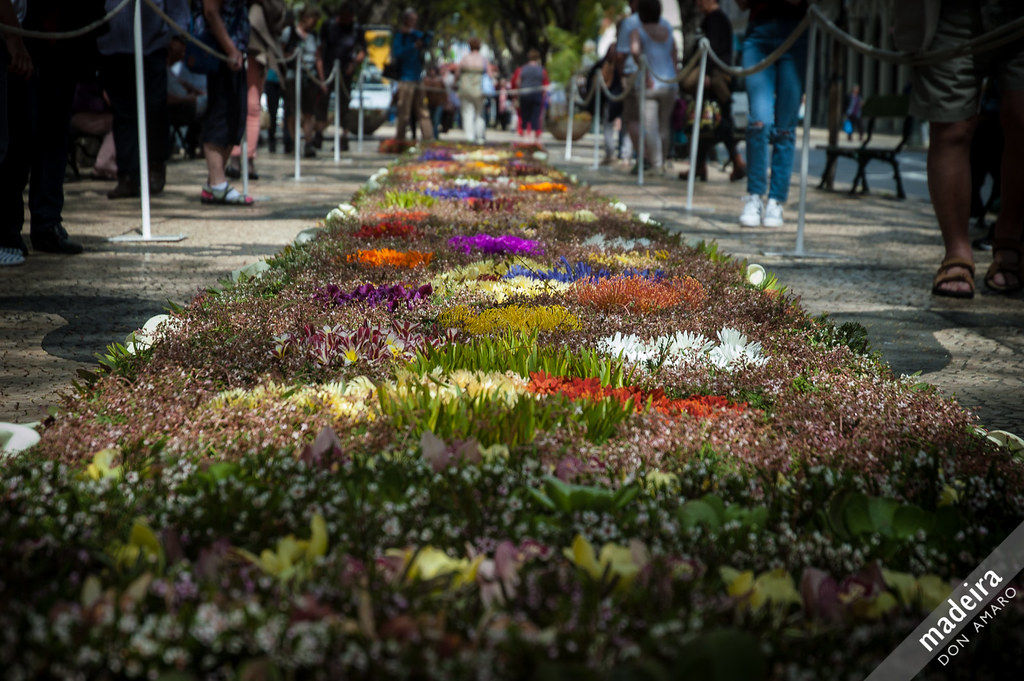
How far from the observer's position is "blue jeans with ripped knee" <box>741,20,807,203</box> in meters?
8.85

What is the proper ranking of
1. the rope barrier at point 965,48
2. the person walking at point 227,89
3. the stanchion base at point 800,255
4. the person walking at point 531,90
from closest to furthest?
1. the rope barrier at point 965,48
2. the stanchion base at point 800,255
3. the person walking at point 227,89
4. the person walking at point 531,90

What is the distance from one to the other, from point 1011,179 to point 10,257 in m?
5.61

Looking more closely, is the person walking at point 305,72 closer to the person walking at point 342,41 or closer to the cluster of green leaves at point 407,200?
the person walking at point 342,41

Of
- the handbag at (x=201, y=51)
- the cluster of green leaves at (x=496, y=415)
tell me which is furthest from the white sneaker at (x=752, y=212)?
the cluster of green leaves at (x=496, y=415)

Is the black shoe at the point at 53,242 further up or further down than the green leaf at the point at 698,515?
further up

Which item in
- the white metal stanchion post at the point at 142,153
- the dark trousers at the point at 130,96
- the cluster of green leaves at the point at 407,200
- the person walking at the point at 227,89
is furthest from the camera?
the dark trousers at the point at 130,96

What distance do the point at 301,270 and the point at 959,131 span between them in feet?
11.4

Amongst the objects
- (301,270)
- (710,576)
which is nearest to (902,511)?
(710,576)

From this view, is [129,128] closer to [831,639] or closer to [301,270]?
[301,270]

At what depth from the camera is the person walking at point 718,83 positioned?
1399 cm

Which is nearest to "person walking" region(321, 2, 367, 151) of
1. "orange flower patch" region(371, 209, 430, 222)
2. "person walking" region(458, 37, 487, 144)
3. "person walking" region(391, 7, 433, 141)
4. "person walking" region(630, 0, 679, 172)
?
"person walking" region(391, 7, 433, 141)

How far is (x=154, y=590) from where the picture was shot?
182cm

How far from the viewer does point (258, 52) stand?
11.3 m

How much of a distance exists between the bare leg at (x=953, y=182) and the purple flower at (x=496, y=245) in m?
2.16
